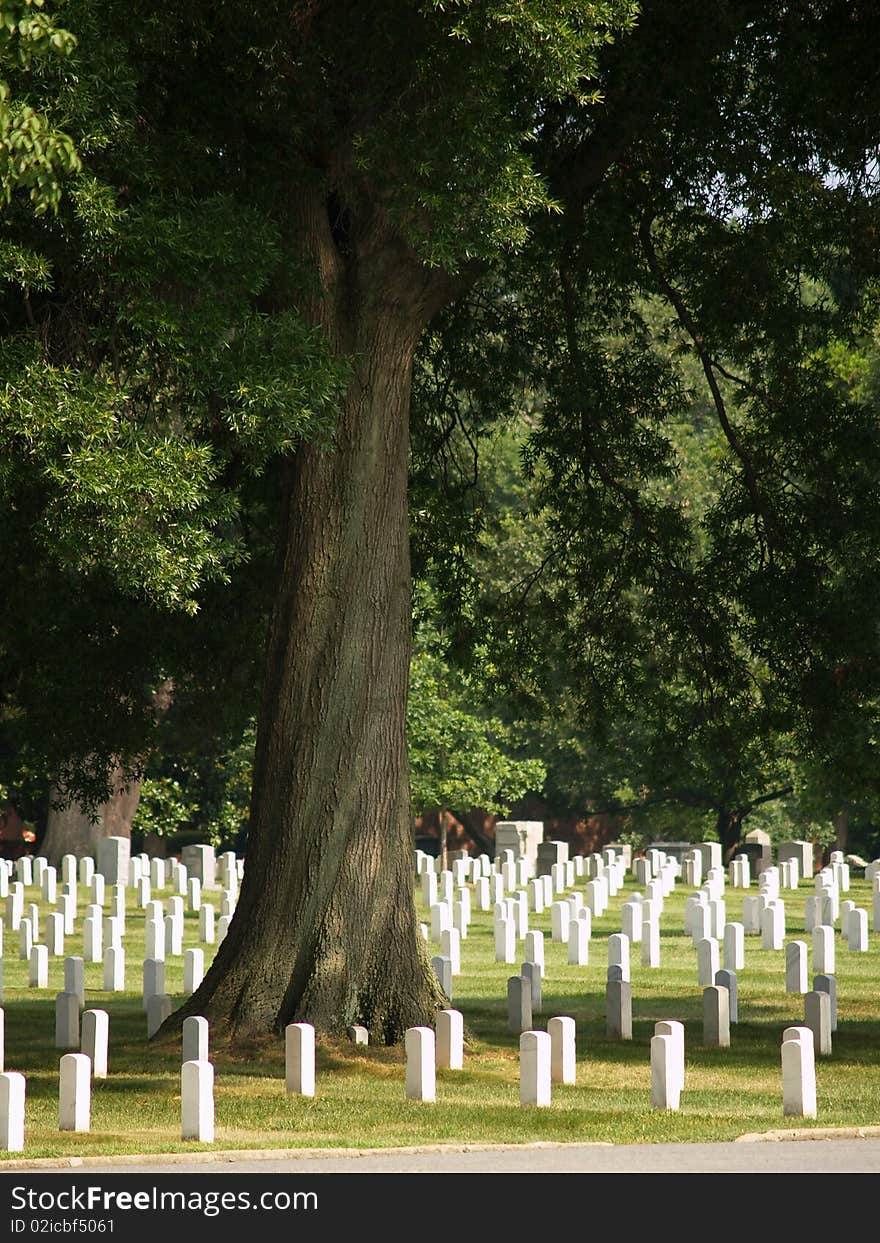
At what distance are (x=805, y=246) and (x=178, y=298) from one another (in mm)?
6720

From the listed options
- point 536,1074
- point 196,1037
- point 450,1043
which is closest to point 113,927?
point 450,1043

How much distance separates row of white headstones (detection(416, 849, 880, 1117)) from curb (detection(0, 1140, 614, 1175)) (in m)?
1.31

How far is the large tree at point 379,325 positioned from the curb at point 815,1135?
407cm

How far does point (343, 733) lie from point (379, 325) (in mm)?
3088

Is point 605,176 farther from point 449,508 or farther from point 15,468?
point 15,468

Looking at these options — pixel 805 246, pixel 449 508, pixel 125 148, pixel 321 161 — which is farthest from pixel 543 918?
pixel 125 148

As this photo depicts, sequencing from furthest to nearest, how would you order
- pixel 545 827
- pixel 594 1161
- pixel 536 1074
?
pixel 545 827 → pixel 536 1074 → pixel 594 1161

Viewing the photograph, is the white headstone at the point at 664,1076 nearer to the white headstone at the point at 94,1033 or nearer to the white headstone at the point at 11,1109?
the white headstone at the point at 94,1033

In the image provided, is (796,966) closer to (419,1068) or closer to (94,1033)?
(419,1068)

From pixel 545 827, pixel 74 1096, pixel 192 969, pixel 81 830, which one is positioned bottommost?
pixel 74 1096

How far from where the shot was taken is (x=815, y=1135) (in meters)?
8.97

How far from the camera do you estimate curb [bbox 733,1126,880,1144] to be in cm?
892

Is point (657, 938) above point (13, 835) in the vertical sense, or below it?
below

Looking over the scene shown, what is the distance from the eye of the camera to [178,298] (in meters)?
11.1
